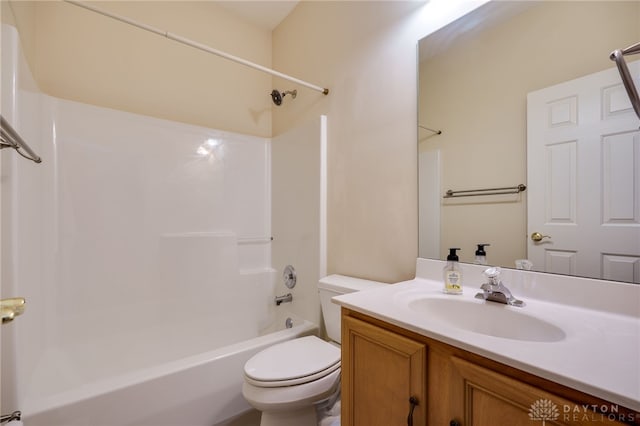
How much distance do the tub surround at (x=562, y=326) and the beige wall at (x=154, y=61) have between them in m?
1.84

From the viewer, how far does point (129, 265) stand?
1.69 m

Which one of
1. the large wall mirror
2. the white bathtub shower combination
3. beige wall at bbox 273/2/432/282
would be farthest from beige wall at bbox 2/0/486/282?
the white bathtub shower combination

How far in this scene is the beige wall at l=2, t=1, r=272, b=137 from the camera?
156cm

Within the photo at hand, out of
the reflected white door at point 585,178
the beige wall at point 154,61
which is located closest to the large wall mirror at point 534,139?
the reflected white door at point 585,178

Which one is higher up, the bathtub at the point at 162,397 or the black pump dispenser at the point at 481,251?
the black pump dispenser at the point at 481,251

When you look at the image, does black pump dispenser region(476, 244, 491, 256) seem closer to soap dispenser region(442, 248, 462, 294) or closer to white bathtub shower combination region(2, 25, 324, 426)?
soap dispenser region(442, 248, 462, 294)

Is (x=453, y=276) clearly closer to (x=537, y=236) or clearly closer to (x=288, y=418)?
(x=537, y=236)

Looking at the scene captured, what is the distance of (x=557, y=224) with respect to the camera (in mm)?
881

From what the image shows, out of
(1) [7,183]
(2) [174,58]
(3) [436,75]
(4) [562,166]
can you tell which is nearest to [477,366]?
(4) [562,166]

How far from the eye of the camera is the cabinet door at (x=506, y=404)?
1.48 ft

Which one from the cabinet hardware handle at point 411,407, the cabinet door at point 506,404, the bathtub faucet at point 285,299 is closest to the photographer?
the cabinet door at point 506,404

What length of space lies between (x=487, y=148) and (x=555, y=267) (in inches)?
18.4

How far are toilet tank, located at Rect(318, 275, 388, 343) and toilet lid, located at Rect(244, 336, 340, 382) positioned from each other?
10 cm

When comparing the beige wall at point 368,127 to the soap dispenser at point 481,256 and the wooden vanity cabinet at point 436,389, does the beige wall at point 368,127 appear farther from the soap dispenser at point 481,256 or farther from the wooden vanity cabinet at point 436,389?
the wooden vanity cabinet at point 436,389
